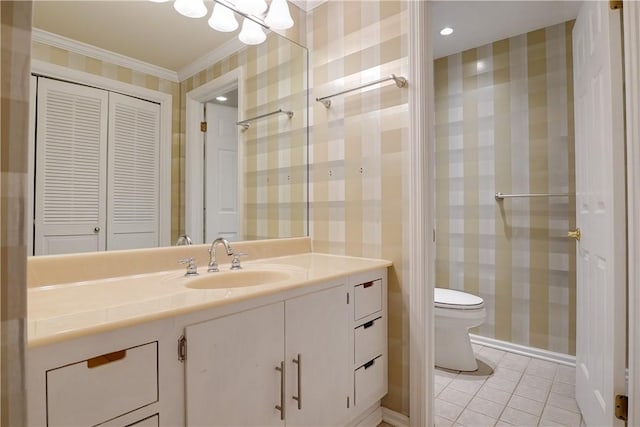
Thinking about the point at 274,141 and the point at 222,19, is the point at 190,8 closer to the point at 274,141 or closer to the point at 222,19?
the point at 222,19

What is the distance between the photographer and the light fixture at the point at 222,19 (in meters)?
1.63

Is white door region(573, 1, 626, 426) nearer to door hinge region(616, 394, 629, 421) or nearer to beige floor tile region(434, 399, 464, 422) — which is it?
door hinge region(616, 394, 629, 421)

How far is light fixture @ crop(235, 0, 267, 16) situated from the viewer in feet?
5.58

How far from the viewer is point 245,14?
5.76 feet

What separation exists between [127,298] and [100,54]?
934 mm

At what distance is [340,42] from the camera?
1906 mm

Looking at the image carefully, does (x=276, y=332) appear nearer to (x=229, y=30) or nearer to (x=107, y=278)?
(x=107, y=278)

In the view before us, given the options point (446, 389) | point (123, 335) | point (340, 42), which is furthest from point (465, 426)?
point (340, 42)

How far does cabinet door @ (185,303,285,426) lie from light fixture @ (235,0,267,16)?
1.47 metres

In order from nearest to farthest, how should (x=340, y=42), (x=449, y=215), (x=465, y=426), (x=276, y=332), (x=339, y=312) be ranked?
(x=276, y=332) < (x=339, y=312) < (x=465, y=426) < (x=340, y=42) < (x=449, y=215)

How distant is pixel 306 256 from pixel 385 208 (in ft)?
1.73

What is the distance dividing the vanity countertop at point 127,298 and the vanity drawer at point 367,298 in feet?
0.29

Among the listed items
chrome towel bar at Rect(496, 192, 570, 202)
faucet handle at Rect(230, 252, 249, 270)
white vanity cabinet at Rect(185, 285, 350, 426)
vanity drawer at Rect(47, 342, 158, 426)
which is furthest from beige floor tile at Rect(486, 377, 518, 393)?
vanity drawer at Rect(47, 342, 158, 426)

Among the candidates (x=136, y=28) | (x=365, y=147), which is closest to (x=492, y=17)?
(x=365, y=147)
